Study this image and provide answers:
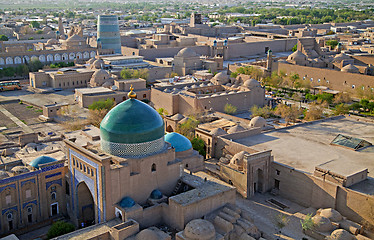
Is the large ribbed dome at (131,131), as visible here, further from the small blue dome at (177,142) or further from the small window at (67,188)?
the small blue dome at (177,142)

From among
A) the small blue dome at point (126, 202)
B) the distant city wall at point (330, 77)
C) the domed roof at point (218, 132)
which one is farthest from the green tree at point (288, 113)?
the small blue dome at point (126, 202)

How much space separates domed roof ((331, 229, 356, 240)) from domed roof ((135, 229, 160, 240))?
20.2 feet

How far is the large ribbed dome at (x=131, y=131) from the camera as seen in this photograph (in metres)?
15.6

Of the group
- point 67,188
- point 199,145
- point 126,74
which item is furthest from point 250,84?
point 67,188

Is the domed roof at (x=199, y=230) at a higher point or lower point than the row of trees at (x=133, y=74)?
lower

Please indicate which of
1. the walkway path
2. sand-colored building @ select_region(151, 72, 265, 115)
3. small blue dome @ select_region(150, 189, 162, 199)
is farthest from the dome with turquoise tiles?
sand-colored building @ select_region(151, 72, 265, 115)

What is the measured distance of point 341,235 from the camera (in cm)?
1519

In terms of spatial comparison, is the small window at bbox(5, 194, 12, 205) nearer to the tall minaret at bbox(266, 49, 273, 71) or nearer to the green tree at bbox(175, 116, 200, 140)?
the green tree at bbox(175, 116, 200, 140)

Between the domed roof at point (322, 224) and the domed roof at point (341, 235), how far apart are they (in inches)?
21.3

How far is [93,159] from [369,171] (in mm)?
11972

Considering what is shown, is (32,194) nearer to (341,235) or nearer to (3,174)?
(3,174)

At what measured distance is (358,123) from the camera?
26516 millimetres

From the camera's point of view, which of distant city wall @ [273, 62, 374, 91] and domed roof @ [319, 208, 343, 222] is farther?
distant city wall @ [273, 62, 374, 91]

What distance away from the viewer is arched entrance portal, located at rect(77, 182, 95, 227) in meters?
17.0
